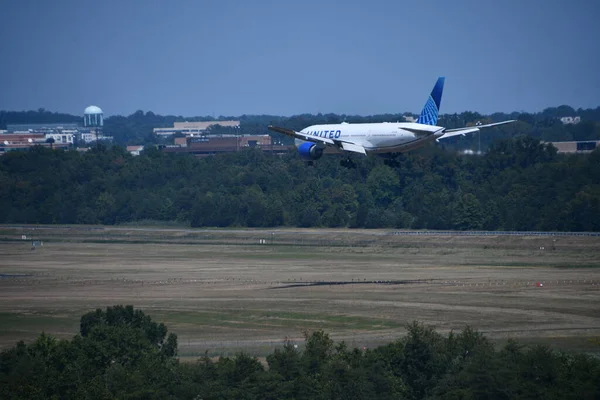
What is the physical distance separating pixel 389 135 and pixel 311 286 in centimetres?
2044

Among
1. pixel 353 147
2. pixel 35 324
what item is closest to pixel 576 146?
pixel 353 147

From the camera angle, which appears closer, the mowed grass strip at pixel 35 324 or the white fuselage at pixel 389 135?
the mowed grass strip at pixel 35 324

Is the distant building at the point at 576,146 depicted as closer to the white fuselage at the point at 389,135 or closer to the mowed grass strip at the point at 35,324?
the white fuselage at the point at 389,135

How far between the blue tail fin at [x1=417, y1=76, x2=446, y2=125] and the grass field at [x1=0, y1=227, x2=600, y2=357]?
1317 centimetres

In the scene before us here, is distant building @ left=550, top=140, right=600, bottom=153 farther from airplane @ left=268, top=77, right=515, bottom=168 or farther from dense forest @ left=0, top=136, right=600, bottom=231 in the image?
airplane @ left=268, top=77, right=515, bottom=168

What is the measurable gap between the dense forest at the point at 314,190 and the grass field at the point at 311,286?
13.5 metres

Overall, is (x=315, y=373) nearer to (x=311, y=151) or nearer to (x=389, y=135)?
(x=311, y=151)

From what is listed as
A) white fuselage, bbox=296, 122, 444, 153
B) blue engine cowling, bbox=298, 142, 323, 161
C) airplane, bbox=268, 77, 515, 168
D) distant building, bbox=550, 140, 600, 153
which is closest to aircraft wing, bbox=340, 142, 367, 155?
airplane, bbox=268, 77, 515, 168

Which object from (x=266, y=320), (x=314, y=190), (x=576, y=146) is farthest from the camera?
(x=576, y=146)

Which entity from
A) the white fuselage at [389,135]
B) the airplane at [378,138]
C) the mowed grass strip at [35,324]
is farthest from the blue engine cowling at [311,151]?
the mowed grass strip at [35,324]

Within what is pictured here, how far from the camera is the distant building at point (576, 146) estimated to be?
570 feet

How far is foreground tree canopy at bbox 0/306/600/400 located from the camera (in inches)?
1736

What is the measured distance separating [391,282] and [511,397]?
3997cm

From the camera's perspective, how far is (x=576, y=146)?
6934 inches
